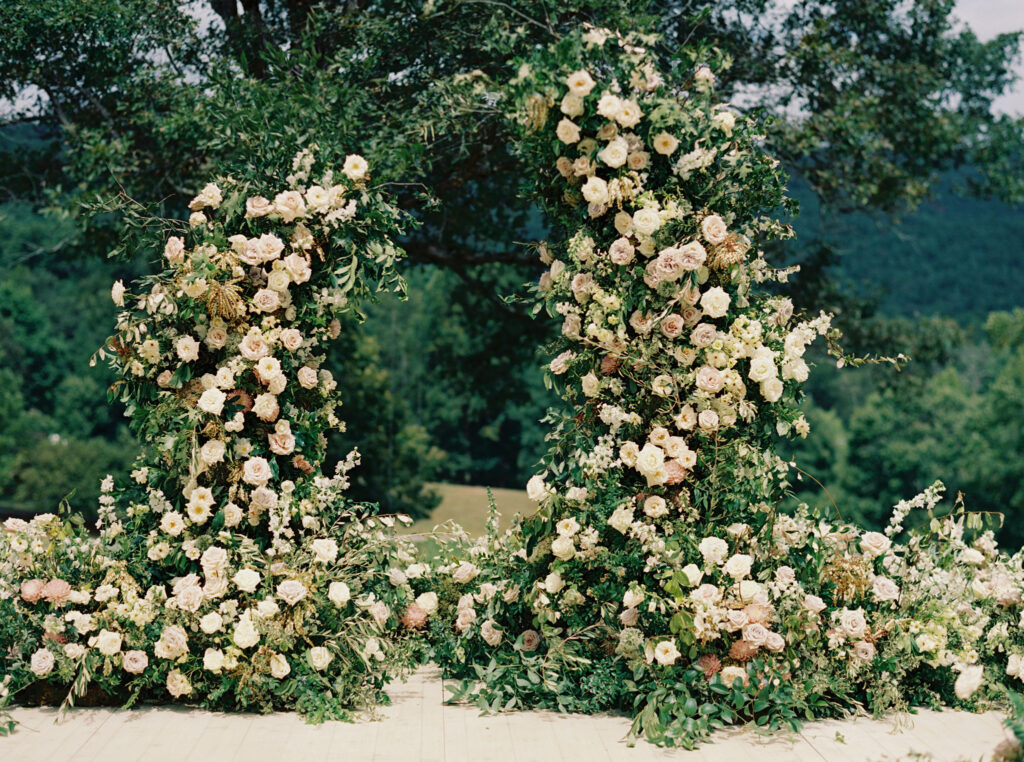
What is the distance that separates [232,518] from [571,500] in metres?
1.62

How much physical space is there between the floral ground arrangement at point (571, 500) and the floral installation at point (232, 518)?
0.01 metres

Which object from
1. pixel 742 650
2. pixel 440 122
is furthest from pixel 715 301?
pixel 440 122

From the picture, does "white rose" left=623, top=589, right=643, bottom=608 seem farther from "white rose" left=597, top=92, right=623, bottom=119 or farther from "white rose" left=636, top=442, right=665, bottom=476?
"white rose" left=597, top=92, right=623, bottom=119

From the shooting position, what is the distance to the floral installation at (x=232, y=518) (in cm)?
456

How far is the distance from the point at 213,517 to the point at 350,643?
90 centimetres

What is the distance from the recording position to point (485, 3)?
28.7 feet

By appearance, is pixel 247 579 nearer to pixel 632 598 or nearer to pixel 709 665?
pixel 632 598

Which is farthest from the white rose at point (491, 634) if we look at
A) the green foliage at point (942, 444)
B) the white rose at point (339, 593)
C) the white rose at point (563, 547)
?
the green foliage at point (942, 444)

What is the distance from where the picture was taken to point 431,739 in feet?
14.1

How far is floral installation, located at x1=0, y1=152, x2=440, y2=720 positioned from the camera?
4562mm

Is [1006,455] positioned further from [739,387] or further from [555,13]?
[739,387]

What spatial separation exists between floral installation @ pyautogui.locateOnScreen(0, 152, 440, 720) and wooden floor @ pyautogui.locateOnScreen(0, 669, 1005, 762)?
173mm

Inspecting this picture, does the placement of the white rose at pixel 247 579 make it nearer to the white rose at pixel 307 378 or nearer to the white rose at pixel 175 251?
the white rose at pixel 307 378

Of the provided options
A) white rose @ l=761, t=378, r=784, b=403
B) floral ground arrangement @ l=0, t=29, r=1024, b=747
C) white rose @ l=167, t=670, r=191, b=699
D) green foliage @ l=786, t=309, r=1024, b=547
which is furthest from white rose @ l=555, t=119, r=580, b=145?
green foliage @ l=786, t=309, r=1024, b=547
